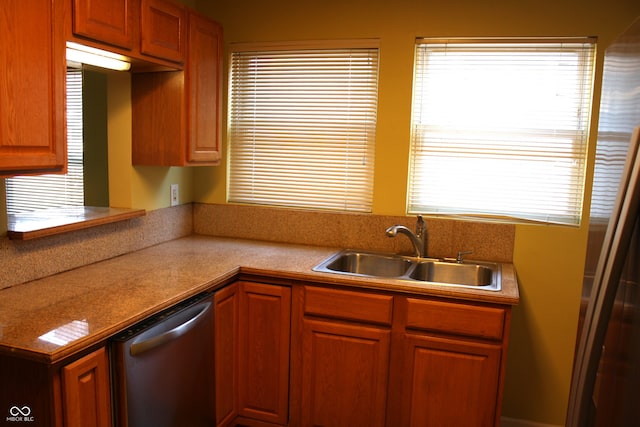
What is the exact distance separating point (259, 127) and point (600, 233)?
7.68ft

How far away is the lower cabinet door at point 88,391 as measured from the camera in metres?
1.54

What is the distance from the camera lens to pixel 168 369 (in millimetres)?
1951

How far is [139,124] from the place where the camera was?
8.80 ft

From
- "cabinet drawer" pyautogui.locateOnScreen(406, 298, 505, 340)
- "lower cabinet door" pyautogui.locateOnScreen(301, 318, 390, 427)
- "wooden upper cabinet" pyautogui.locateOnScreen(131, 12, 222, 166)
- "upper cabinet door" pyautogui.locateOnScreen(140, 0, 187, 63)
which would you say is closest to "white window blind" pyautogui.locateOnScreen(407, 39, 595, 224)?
"cabinet drawer" pyautogui.locateOnScreen(406, 298, 505, 340)

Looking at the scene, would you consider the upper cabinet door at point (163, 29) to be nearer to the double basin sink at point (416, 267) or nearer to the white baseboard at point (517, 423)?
the double basin sink at point (416, 267)

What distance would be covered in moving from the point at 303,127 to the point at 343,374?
1.44m

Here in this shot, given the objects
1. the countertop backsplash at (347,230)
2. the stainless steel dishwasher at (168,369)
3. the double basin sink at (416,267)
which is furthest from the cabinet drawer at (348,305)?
the countertop backsplash at (347,230)

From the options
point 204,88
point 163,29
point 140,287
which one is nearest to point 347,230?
point 204,88

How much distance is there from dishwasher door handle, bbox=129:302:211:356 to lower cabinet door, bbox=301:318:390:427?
0.57 metres

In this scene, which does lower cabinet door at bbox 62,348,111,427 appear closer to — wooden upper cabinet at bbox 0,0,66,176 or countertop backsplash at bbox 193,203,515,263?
wooden upper cabinet at bbox 0,0,66,176

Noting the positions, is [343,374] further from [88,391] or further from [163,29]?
[163,29]

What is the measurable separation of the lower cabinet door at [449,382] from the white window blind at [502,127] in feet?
2.84

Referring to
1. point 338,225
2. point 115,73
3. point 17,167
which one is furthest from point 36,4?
point 338,225

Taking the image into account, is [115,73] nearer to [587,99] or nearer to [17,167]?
[17,167]
